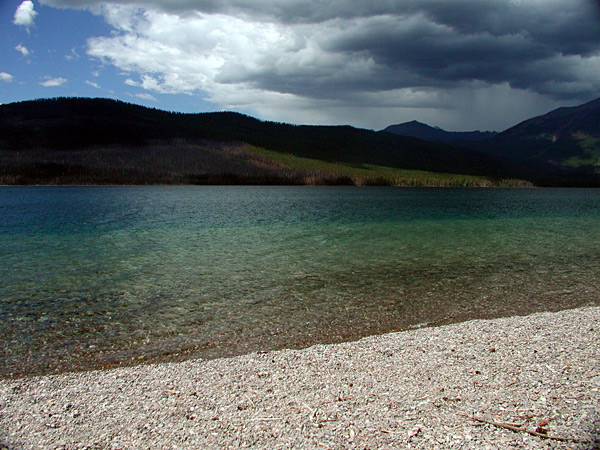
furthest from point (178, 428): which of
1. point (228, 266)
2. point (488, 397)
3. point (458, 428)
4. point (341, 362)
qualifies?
point (228, 266)

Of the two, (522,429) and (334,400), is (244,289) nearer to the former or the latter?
(334,400)

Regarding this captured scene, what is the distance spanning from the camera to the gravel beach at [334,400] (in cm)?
609

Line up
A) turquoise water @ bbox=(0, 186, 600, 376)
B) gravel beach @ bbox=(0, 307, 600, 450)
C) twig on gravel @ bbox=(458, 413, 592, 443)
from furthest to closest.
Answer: turquoise water @ bbox=(0, 186, 600, 376) < gravel beach @ bbox=(0, 307, 600, 450) < twig on gravel @ bbox=(458, 413, 592, 443)

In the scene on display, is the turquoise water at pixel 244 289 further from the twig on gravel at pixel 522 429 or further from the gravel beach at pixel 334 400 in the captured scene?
the twig on gravel at pixel 522 429

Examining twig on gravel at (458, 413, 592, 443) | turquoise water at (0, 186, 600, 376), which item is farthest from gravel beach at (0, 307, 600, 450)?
turquoise water at (0, 186, 600, 376)

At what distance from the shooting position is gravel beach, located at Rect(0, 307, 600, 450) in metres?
6.09

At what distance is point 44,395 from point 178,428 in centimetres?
320

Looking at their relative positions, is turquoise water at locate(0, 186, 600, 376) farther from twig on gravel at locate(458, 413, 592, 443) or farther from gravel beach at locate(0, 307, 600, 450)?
twig on gravel at locate(458, 413, 592, 443)

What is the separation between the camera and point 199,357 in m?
9.80

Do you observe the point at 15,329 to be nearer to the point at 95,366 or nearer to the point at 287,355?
the point at 95,366

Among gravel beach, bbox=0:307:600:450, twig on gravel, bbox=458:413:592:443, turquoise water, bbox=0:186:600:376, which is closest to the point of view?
twig on gravel, bbox=458:413:592:443

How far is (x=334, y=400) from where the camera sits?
7.20 meters

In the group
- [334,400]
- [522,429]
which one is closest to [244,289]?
[334,400]

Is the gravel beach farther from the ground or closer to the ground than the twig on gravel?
closer to the ground
